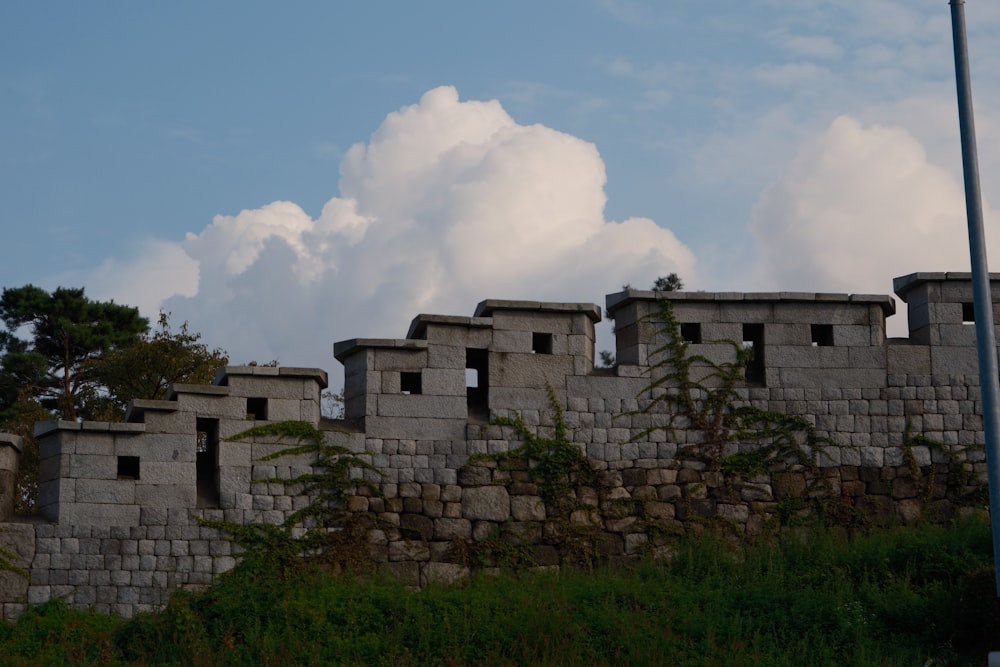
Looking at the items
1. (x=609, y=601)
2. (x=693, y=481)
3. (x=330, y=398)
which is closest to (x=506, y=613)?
(x=609, y=601)

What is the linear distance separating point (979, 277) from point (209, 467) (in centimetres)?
808

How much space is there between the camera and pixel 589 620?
41.0ft

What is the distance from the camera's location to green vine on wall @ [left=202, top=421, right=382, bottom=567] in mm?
13750

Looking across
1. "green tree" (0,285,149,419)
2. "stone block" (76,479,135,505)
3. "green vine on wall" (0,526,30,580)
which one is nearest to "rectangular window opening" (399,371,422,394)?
"stone block" (76,479,135,505)

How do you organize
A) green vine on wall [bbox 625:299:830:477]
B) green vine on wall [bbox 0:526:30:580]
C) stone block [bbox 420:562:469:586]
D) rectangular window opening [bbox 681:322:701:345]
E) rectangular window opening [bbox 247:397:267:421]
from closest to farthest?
green vine on wall [bbox 0:526:30:580] → stone block [bbox 420:562:469:586] → rectangular window opening [bbox 247:397:267:421] → green vine on wall [bbox 625:299:830:477] → rectangular window opening [bbox 681:322:701:345]

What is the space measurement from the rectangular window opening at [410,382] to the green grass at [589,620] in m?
2.17

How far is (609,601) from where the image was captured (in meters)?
12.9

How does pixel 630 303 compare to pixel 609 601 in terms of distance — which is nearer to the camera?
pixel 609 601

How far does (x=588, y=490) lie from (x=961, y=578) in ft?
12.9

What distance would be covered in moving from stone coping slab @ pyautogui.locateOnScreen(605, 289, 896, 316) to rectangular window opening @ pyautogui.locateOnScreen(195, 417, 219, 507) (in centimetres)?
465

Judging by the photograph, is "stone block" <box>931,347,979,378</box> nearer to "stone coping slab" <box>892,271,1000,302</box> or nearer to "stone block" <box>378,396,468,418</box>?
"stone coping slab" <box>892,271,1000,302</box>

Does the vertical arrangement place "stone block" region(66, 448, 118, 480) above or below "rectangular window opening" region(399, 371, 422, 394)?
below

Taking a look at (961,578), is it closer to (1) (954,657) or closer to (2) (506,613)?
(1) (954,657)

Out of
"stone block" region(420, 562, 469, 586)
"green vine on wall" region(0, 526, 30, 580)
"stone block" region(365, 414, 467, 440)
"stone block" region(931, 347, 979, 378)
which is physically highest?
"stone block" region(931, 347, 979, 378)
